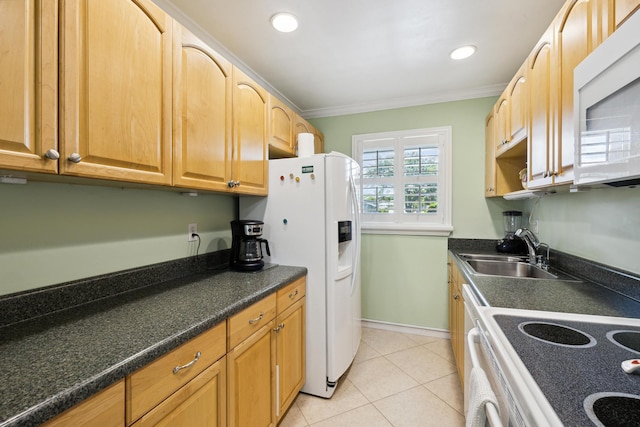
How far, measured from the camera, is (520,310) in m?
1.04

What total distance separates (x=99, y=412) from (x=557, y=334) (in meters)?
1.35

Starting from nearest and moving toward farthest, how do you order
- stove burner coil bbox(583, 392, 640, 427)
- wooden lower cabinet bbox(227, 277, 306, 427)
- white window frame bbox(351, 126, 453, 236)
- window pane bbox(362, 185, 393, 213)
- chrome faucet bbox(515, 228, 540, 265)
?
stove burner coil bbox(583, 392, 640, 427)
wooden lower cabinet bbox(227, 277, 306, 427)
chrome faucet bbox(515, 228, 540, 265)
white window frame bbox(351, 126, 453, 236)
window pane bbox(362, 185, 393, 213)

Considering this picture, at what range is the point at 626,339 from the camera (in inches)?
32.6

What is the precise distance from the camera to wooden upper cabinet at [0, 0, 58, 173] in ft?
2.33

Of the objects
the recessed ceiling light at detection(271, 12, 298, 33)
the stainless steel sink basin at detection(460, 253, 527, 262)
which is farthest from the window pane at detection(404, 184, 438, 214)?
the recessed ceiling light at detection(271, 12, 298, 33)

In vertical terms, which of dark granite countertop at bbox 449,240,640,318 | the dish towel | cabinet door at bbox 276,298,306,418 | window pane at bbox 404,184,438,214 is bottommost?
cabinet door at bbox 276,298,306,418

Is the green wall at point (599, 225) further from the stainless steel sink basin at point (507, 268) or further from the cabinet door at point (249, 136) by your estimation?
the cabinet door at point (249, 136)

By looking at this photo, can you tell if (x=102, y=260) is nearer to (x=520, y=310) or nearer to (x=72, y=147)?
(x=72, y=147)

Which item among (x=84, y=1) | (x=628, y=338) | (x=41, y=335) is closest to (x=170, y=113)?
(x=84, y=1)

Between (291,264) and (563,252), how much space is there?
5.89 feet

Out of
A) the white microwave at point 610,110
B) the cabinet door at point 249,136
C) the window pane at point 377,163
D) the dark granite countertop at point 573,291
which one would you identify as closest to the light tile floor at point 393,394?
the dark granite countertop at point 573,291

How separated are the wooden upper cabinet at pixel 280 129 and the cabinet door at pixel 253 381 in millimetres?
1339

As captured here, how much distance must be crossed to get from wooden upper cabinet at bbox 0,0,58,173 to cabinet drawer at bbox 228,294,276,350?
85cm

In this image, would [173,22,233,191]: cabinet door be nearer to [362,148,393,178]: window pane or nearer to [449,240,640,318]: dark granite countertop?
[449,240,640,318]: dark granite countertop
